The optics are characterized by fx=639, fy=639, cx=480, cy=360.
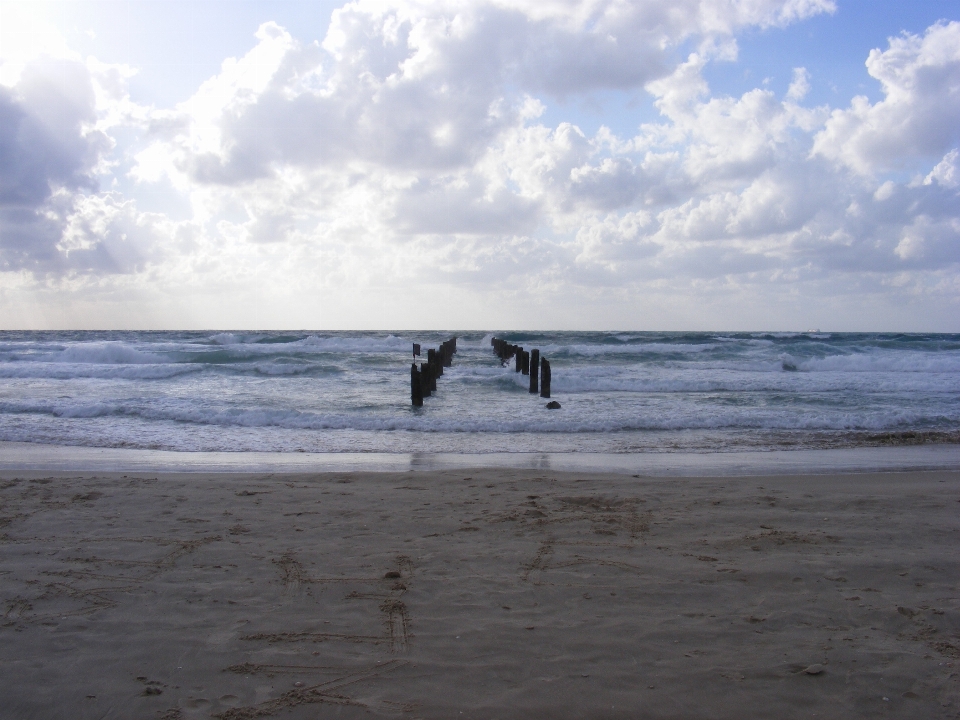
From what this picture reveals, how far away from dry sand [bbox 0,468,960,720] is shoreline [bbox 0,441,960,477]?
1.77 metres

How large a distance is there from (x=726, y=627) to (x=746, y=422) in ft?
30.5

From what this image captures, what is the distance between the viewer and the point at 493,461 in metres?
8.43

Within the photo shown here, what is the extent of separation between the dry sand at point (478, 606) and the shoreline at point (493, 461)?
177 cm

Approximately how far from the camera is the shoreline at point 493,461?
305 inches

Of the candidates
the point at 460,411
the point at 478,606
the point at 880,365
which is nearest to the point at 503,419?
the point at 460,411

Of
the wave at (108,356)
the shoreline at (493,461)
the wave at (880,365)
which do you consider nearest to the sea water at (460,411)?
the shoreline at (493,461)

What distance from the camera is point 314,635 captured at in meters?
3.27

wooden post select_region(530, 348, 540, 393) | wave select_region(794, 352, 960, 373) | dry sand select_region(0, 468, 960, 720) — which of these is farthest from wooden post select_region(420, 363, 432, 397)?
wave select_region(794, 352, 960, 373)

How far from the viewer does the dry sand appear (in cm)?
278

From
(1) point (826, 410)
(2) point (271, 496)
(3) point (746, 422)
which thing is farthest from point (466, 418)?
(1) point (826, 410)

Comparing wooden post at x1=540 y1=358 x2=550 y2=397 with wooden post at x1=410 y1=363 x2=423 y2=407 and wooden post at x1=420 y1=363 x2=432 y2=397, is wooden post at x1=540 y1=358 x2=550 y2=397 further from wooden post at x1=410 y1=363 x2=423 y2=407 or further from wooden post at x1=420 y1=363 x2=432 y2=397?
wooden post at x1=410 y1=363 x2=423 y2=407

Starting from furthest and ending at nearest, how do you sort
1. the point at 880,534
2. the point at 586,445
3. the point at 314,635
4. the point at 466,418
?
the point at 466,418 → the point at 586,445 → the point at 880,534 → the point at 314,635

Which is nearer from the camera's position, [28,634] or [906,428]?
[28,634]

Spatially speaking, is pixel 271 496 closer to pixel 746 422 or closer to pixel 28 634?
pixel 28 634
